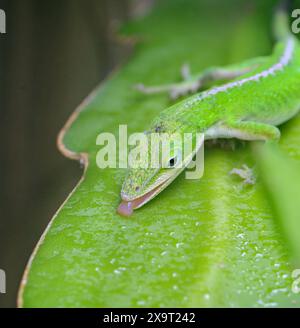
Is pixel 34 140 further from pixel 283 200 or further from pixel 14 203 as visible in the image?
pixel 283 200

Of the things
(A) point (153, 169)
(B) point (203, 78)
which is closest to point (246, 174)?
(A) point (153, 169)

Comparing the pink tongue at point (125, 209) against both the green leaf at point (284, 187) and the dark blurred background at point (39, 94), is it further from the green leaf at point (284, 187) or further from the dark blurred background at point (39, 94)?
the dark blurred background at point (39, 94)

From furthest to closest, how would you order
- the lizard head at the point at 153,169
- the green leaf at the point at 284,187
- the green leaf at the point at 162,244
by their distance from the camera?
the lizard head at the point at 153,169
the green leaf at the point at 284,187
the green leaf at the point at 162,244

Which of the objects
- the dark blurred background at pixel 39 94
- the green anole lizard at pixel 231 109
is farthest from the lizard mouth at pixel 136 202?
the dark blurred background at pixel 39 94

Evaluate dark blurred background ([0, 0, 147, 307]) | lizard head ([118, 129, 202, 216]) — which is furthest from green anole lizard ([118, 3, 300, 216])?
dark blurred background ([0, 0, 147, 307])

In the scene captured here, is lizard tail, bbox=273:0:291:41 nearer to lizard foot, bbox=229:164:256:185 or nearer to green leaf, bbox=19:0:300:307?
green leaf, bbox=19:0:300:307

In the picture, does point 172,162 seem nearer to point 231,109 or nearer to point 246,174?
point 246,174
